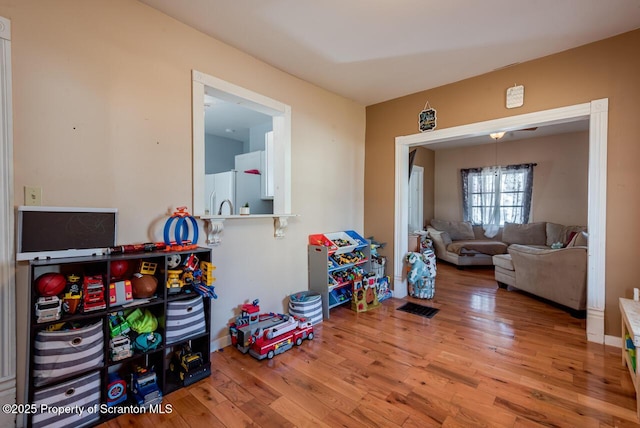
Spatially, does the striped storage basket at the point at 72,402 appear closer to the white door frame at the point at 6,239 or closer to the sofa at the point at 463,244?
the white door frame at the point at 6,239

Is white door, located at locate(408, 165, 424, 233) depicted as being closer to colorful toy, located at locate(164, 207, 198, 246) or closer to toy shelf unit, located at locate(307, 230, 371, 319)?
toy shelf unit, located at locate(307, 230, 371, 319)

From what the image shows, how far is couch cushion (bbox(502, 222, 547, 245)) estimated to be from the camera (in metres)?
5.62

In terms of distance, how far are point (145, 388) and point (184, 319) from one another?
0.43 meters

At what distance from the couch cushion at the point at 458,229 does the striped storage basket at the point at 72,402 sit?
6305 millimetres

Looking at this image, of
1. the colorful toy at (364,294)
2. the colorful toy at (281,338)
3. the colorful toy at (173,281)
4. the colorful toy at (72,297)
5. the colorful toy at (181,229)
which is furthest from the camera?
the colorful toy at (364,294)

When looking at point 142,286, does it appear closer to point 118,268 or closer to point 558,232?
point 118,268

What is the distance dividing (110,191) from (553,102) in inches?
147

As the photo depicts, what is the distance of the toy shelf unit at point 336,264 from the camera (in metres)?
3.10

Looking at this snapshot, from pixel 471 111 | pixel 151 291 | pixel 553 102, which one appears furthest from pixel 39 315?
pixel 553 102

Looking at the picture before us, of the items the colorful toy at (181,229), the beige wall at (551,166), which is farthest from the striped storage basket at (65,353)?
the beige wall at (551,166)

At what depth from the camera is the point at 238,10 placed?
2.08 metres

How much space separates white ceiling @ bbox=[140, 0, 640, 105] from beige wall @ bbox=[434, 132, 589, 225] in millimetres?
3987

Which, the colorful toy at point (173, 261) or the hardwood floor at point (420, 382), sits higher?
the colorful toy at point (173, 261)

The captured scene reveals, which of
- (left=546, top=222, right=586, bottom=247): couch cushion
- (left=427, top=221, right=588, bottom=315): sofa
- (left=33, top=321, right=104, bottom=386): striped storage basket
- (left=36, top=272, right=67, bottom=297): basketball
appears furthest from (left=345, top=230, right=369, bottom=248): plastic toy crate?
(left=546, top=222, right=586, bottom=247): couch cushion
